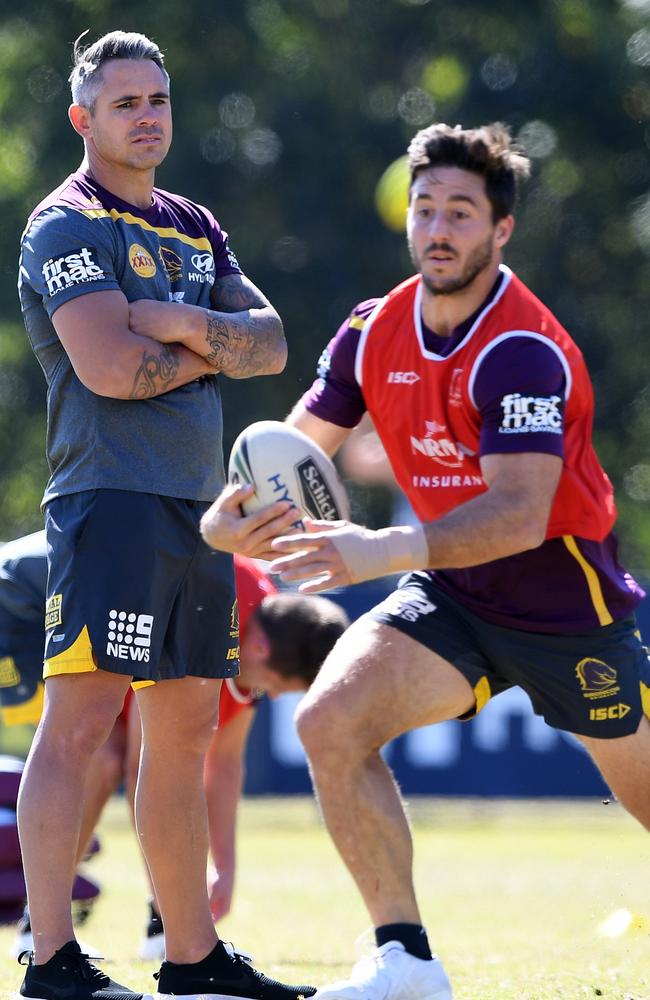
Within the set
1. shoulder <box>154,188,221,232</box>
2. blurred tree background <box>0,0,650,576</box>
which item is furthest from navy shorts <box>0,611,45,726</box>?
blurred tree background <box>0,0,650,576</box>

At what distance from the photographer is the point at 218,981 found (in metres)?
4.73

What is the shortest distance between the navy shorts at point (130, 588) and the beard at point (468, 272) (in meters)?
1.04

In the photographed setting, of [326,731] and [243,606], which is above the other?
[326,731]

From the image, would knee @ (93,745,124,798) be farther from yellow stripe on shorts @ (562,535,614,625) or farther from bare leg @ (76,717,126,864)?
yellow stripe on shorts @ (562,535,614,625)

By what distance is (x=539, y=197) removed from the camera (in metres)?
22.5

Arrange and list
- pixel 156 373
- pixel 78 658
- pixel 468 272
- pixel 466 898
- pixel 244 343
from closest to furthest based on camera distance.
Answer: pixel 78 658, pixel 156 373, pixel 244 343, pixel 468 272, pixel 466 898

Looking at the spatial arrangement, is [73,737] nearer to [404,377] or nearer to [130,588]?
[130,588]

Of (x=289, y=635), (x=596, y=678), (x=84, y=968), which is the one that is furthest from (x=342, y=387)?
(x=84, y=968)

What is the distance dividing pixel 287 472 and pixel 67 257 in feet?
2.96

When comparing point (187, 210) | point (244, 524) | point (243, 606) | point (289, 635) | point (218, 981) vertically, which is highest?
point (187, 210)

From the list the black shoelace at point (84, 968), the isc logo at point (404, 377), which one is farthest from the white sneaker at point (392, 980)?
the isc logo at point (404, 377)

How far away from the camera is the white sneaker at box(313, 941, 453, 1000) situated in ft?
14.6

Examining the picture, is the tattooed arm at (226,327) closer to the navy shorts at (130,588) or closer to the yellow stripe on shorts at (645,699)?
the navy shorts at (130,588)

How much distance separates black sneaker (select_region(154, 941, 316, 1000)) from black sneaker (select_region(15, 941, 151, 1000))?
227mm
